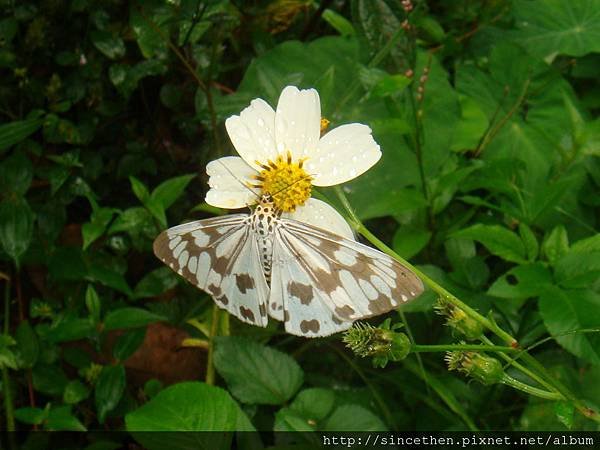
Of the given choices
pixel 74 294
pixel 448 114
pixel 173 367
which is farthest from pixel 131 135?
pixel 448 114

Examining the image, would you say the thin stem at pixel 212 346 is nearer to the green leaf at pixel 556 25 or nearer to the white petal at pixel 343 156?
the white petal at pixel 343 156

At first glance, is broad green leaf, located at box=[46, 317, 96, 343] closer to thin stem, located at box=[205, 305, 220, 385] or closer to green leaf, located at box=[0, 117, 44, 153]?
thin stem, located at box=[205, 305, 220, 385]

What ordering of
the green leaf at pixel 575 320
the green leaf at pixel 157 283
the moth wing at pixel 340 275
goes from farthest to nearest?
the green leaf at pixel 157 283 < the green leaf at pixel 575 320 < the moth wing at pixel 340 275

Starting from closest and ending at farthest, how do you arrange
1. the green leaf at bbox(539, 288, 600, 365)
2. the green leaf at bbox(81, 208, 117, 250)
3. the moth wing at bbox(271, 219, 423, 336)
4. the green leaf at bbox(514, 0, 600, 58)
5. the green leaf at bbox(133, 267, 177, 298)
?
the moth wing at bbox(271, 219, 423, 336) → the green leaf at bbox(539, 288, 600, 365) → the green leaf at bbox(81, 208, 117, 250) → the green leaf at bbox(133, 267, 177, 298) → the green leaf at bbox(514, 0, 600, 58)

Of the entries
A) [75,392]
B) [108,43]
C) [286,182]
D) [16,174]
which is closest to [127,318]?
[75,392]

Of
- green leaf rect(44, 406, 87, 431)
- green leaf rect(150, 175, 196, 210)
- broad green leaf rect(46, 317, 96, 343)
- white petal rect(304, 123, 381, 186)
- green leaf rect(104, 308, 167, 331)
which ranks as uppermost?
white petal rect(304, 123, 381, 186)

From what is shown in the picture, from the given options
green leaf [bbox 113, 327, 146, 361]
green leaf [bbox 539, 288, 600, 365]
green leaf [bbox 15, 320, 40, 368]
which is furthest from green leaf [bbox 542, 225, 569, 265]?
green leaf [bbox 15, 320, 40, 368]

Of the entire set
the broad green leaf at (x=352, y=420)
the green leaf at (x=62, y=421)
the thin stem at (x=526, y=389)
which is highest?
the thin stem at (x=526, y=389)

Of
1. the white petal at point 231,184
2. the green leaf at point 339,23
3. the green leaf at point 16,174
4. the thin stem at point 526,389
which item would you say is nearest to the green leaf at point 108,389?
the green leaf at point 16,174
